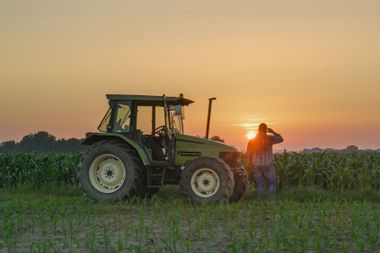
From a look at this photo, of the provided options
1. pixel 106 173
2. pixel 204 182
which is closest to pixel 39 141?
pixel 106 173

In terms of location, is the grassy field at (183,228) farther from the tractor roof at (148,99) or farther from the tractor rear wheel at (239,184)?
the tractor roof at (148,99)

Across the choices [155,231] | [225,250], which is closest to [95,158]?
[155,231]

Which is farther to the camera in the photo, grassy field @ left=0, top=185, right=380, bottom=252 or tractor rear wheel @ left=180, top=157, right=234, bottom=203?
tractor rear wheel @ left=180, top=157, right=234, bottom=203

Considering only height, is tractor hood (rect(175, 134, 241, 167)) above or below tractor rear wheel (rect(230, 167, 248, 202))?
above

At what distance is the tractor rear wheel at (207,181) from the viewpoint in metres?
13.0

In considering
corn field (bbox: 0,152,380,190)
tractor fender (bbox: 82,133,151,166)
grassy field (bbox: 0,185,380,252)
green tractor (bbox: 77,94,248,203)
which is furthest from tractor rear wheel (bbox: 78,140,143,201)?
corn field (bbox: 0,152,380,190)

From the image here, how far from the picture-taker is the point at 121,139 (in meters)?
13.9

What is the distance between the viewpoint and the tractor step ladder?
1368 cm

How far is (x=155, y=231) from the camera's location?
30.8 ft

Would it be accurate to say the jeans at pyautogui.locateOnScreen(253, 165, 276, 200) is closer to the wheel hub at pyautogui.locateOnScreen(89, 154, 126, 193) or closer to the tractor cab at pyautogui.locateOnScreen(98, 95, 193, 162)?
the tractor cab at pyautogui.locateOnScreen(98, 95, 193, 162)

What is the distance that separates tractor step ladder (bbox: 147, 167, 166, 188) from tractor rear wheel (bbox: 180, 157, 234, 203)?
709mm

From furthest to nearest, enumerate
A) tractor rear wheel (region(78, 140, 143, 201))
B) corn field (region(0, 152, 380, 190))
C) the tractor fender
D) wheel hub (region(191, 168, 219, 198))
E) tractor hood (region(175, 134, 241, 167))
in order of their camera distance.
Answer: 1. corn field (region(0, 152, 380, 190))
2. tractor hood (region(175, 134, 241, 167))
3. tractor rear wheel (region(78, 140, 143, 201))
4. the tractor fender
5. wheel hub (region(191, 168, 219, 198))

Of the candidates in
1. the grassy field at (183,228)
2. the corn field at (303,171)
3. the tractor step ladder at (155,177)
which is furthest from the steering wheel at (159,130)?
the corn field at (303,171)

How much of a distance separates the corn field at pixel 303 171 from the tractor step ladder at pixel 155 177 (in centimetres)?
498
